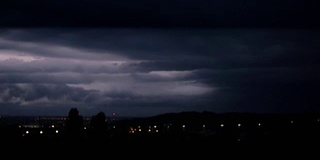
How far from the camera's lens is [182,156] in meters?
41.6

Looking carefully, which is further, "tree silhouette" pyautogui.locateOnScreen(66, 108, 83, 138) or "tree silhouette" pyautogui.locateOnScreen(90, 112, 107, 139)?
"tree silhouette" pyautogui.locateOnScreen(90, 112, 107, 139)

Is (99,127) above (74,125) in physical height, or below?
below

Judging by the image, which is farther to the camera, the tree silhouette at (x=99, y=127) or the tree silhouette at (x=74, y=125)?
the tree silhouette at (x=99, y=127)

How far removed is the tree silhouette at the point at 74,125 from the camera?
151 feet

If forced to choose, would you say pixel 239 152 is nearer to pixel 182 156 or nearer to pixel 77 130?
pixel 182 156

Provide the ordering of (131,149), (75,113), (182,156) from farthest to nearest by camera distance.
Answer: (75,113) < (131,149) < (182,156)

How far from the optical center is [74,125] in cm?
4694

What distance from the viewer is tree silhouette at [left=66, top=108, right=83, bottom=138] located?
1809 inches

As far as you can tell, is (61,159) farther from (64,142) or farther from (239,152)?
(239,152)

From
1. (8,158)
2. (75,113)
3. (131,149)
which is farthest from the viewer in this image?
(75,113)

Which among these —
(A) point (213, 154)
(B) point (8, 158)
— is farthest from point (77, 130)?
(A) point (213, 154)

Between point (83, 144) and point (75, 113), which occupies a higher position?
point (75, 113)

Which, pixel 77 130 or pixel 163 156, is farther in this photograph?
pixel 77 130

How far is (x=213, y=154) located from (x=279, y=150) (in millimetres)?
6317
